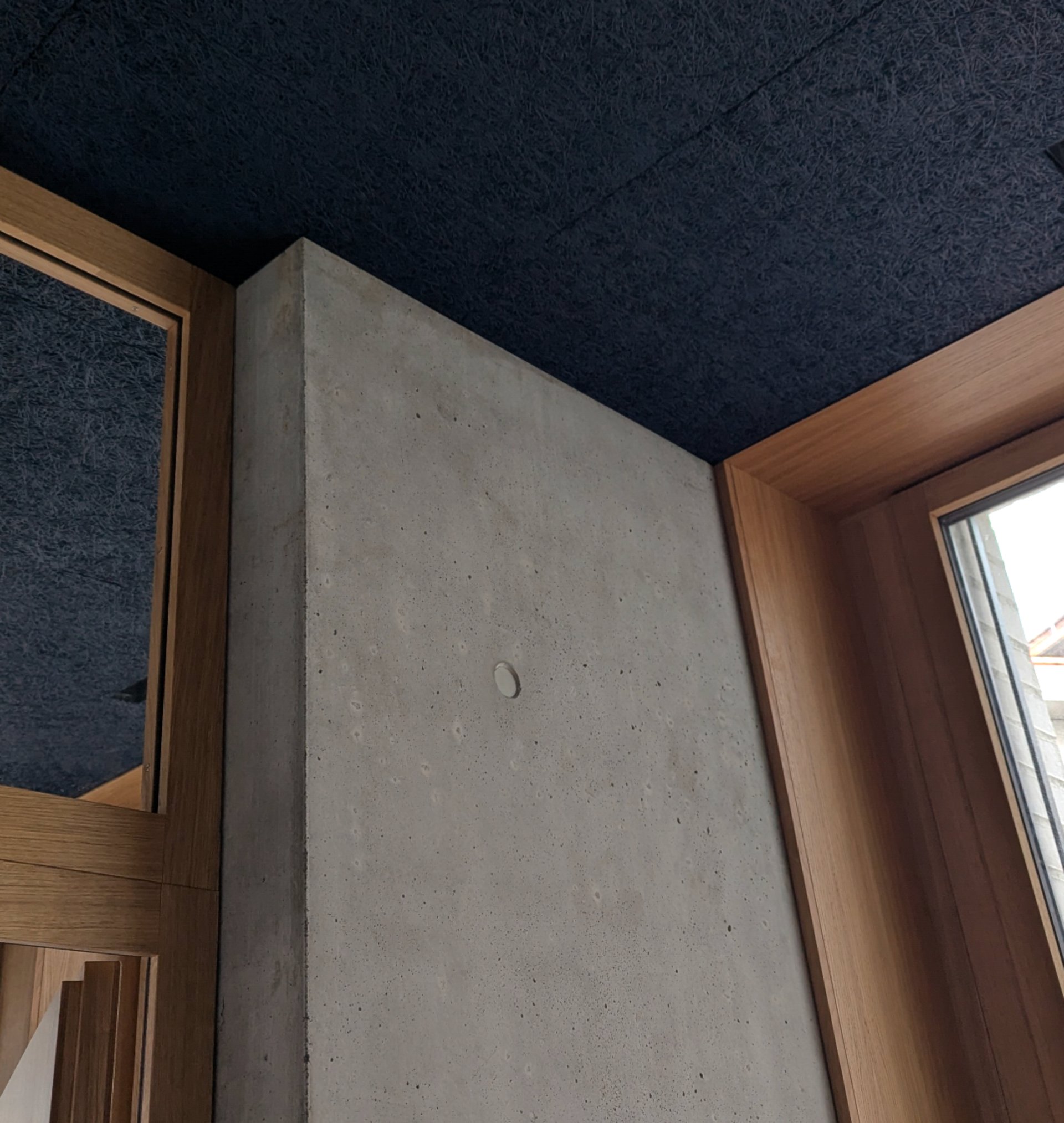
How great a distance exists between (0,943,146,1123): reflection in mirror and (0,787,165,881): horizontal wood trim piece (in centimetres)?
11

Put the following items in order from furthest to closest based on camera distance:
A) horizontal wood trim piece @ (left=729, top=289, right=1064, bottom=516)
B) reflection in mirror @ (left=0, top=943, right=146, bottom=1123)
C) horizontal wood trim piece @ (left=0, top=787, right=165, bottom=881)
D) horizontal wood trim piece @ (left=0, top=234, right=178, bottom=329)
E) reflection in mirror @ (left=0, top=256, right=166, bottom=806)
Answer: horizontal wood trim piece @ (left=729, top=289, right=1064, bottom=516)
horizontal wood trim piece @ (left=0, top=234, right=178, bottom=329)
reflection in mirror @ (left=0, top=256, right=166, bottom=806)
horizontal wood trim piece @ (left=0, top=787, right=165, bottom=881)
reflection in mirror @ (left=0, top=943, right=146, bottom=1123)

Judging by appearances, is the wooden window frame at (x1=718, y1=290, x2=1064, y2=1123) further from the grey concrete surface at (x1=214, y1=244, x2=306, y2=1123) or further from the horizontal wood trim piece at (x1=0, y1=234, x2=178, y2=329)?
the horizontal wood trim piece at (x1=0, y1=234, x2=178, y2=329)

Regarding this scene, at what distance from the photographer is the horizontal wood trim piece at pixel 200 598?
1684mm

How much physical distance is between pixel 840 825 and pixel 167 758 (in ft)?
4.62

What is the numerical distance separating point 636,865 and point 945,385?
3.91 feet

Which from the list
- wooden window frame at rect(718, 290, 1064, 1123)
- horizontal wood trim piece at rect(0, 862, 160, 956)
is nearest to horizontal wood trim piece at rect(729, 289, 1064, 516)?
wooden window frame at rect(718, 290, 1064, 1123)

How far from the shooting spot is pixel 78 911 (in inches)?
60.5

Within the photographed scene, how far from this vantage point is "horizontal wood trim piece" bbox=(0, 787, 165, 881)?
1514 millimetres

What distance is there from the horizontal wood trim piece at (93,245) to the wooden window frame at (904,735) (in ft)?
4.19

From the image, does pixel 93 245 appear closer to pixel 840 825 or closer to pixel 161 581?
pixel 161 581

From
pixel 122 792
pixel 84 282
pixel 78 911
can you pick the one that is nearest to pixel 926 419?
pixel 84 282

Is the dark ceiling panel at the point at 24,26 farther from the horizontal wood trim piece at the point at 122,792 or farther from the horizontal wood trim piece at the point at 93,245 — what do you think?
the horizontal wood trim piece at the point at 122,792

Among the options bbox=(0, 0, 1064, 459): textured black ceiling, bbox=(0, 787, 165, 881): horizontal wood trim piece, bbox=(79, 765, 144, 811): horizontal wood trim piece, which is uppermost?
bbox=(0, 0, 1064, 459): textured black ceiling

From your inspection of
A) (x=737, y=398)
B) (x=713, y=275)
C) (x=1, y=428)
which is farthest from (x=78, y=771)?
(x=737, y=398)
